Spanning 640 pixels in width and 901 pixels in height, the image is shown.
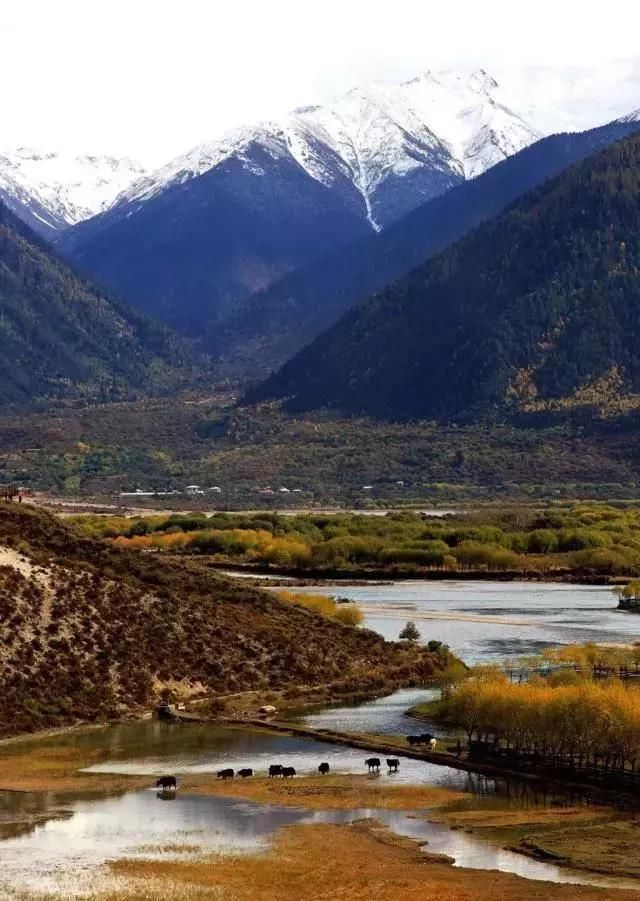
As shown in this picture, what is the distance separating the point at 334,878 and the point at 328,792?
12.3 metres

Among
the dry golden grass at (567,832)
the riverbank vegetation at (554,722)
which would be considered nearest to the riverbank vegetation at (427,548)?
the riverbank vegetation at (554,722)

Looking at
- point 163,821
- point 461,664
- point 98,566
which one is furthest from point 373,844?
point 98,566

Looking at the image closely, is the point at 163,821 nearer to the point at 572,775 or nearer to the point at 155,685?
the point at 572,775

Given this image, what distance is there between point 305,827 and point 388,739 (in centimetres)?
1628

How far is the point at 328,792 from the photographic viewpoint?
222 ft

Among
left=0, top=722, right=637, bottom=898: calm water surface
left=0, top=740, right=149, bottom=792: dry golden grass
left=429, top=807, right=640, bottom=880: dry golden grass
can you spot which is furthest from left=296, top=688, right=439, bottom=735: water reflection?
left=429, top=807, right=640, bottom=880: dry golden grass

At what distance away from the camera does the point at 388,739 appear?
78125mm

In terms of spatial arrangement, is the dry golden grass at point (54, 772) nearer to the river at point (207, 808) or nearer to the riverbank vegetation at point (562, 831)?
the river at point (207, 808)

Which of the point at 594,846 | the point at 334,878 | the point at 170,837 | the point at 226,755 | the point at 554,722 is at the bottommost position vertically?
the point at 334,878

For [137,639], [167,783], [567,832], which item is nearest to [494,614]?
[137,639]

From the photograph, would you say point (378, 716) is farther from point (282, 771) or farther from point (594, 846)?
point (594, 846)

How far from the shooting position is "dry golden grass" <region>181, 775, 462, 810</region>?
66000 millimetres

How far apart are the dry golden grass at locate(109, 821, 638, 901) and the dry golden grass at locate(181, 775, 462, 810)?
218 inches

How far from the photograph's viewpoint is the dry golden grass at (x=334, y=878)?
53250 mm
